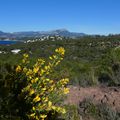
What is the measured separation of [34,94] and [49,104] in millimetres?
222

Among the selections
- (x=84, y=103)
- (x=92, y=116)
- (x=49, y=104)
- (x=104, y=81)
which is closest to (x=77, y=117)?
(x=92, y=116)

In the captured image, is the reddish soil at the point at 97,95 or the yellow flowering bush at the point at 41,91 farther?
the reddish soil at the point at 97,95

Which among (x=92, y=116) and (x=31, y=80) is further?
(x=92, y=116)

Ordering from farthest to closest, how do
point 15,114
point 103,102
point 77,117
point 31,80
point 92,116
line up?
point 103,102
point 92,116
point 77,117
point 31,80
point 15,114

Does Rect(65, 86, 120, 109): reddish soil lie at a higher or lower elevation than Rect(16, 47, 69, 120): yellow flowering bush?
lower

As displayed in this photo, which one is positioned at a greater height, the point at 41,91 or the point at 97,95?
the point at 41,91

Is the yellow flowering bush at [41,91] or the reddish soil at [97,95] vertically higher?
the yellow flowering bush at [41,91]

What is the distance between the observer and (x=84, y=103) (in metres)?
6.73

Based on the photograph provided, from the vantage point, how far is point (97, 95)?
7348mm

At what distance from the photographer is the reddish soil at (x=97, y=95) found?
6867mm

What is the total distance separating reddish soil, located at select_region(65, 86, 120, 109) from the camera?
270 inches

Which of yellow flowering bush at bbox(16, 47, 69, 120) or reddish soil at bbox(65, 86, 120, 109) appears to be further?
reddish soil at bbox(65, 86, 120, 109)

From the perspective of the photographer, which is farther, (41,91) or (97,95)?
(97,95)

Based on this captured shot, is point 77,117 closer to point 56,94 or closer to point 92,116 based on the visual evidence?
point 92,116
